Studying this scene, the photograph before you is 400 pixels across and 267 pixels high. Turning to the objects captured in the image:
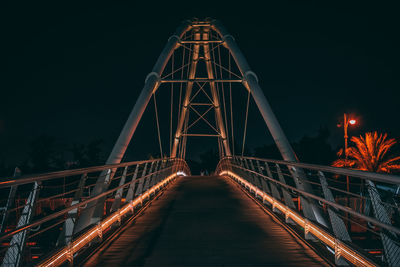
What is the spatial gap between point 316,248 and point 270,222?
5.95 ft

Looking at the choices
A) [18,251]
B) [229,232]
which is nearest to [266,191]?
[229,232]

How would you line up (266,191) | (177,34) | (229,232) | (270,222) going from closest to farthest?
(229,232) → (270,222) → (266,191) → (177,34)

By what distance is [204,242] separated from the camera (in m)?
4.51

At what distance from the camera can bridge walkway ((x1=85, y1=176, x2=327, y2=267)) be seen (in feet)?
12.3

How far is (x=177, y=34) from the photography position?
16.9 m

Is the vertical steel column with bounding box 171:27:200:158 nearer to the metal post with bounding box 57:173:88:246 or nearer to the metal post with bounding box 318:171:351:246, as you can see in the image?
the metal post with bounding box 57:173:88:246

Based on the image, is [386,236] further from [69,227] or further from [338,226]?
[69,227]

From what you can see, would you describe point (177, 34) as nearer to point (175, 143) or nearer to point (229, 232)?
point (175, 143)

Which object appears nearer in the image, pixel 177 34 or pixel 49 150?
pixel 177 34

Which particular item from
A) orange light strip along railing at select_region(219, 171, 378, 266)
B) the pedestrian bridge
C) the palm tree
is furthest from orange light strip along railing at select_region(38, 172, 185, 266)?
the palm tree

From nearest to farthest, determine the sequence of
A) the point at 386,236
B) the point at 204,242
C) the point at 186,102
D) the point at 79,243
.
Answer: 1. the point at 386,236
2. the point at 79,243
3. the point at 204,242
4. the point at 186,102

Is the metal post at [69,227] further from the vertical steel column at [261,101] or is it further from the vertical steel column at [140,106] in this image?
the vertical steel column at [261,101]

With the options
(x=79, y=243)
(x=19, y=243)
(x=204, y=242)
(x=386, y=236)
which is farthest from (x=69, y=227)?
(x=386, y=236)

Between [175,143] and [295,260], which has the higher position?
[175,143]
